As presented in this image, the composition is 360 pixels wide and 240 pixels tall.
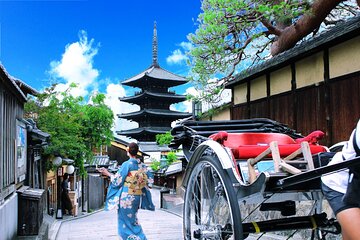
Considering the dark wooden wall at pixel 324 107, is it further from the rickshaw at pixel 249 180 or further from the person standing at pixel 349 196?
the person standing at pixel 349 196

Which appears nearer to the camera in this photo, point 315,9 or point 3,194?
point 3,194

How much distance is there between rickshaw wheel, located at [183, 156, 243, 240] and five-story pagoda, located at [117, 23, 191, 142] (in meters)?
44.7

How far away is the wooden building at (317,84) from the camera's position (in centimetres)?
758

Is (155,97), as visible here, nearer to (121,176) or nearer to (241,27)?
(241,27)

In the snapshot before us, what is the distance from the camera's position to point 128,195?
6.82m

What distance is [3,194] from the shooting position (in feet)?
22.7

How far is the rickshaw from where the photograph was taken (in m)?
3.19

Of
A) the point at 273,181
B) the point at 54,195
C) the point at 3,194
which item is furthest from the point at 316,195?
the point at 54,195

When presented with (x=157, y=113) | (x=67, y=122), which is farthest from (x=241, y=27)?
(x=157, y=113)

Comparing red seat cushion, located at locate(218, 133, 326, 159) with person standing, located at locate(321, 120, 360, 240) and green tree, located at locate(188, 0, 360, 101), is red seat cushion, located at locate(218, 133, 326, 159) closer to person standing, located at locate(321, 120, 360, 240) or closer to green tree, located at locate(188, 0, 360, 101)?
person standing, located at locate(321, 120, 360, 240)

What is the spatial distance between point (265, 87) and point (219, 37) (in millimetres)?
1974

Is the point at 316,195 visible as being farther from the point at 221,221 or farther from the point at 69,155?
the point at 69,155

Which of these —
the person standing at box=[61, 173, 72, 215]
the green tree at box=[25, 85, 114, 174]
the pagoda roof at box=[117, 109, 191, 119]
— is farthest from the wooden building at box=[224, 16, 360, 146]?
the pagoda roof at box=[117, 109, 191, 119]

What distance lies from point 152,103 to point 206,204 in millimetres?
46629
